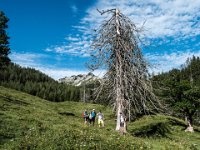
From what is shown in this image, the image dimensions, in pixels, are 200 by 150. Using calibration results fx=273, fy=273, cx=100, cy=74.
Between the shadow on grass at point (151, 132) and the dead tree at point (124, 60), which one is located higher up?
the dead tree at point (124, 60)

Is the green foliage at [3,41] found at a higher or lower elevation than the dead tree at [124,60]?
higher

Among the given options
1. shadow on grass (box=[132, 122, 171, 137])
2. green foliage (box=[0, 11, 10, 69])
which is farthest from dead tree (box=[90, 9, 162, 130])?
green foliage (box=[0, 11, 10, 69])

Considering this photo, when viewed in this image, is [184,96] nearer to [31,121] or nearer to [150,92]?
[150,92]

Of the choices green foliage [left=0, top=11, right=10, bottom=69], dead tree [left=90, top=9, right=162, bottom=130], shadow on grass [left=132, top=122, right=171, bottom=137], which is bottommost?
shadow on grass [left=132, top=122, right=171, bottom=137]

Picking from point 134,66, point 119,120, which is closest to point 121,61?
point 134,66

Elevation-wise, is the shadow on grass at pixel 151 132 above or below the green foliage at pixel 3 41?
below

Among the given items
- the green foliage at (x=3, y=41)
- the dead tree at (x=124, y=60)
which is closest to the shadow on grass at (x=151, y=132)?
the dead tree at (x=124, y=60)

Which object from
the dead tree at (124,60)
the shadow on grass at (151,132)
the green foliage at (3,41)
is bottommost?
the shadow on grass at (151,132)

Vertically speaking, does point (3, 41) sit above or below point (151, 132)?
above

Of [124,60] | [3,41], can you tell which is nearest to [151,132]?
[124,60]

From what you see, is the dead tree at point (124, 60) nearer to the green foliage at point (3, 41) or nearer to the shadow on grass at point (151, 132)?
the shadow on grass at point (151, 132)

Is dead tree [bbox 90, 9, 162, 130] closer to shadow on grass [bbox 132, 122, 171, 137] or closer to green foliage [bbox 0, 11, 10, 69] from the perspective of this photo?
shadow on grass [bbox 132, 122, 171, 137]

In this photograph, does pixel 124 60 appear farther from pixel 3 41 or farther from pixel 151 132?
pixel 3 41

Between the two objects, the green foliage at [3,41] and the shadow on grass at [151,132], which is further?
the green foliage at [3,41]
